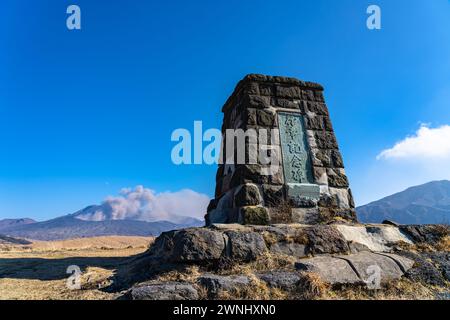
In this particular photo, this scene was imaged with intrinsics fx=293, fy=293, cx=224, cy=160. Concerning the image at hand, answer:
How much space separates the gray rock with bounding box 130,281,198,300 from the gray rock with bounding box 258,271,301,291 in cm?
82

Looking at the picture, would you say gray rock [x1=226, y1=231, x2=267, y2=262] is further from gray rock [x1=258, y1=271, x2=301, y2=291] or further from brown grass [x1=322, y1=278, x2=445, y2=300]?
brown grass [x1=322, y1=278, x2=445, y2=300]

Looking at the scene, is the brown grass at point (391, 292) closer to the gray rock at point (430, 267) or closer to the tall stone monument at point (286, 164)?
the gray rock at point (430, 267)

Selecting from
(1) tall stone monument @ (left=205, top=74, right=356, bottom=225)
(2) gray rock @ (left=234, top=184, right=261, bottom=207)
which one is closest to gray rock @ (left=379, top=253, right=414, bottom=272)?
(1) tall stone monument @ (left=205, top=74, right=356, bottom=225)

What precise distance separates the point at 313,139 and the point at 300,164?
0.68 metres

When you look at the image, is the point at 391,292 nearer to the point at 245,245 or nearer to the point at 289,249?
the point at 289,249

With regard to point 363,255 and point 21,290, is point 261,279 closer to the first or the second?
point 363,255

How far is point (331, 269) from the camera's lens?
3.51 m

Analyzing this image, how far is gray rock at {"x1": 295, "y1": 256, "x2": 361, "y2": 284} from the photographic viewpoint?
336 cm

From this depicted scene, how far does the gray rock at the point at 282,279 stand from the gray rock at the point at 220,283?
24 cm

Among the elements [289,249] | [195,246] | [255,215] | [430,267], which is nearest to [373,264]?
[430,267]

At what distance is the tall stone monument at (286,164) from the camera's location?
16.7 feet

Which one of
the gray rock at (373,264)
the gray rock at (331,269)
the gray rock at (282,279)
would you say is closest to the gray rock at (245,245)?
the gray rock at (282,279)

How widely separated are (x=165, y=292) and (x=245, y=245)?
1.22 metres
